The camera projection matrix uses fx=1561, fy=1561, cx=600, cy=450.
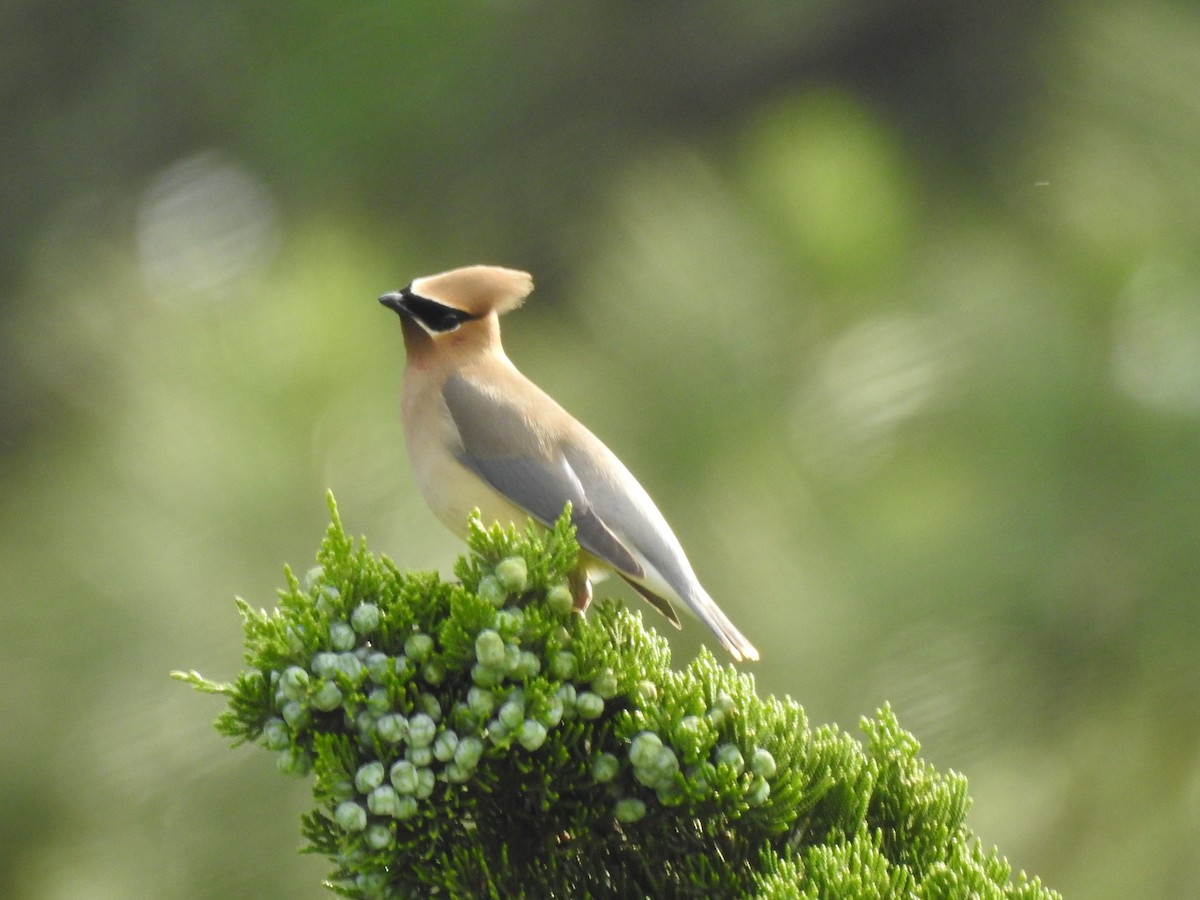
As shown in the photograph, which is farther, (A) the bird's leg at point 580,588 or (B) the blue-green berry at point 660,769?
(A) the bird's leg at point 580,588

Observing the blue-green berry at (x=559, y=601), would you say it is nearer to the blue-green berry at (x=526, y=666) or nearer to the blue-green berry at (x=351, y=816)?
the blue-green berry at (x=526, y=666)

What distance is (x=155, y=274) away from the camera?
3383mm

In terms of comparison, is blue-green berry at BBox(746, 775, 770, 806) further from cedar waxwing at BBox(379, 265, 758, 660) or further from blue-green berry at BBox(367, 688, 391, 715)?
cedar waxwing at BBox(379, 265, 758, 660)

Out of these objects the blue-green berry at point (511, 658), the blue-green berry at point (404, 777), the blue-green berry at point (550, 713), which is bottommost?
the blue-green berry at point (550, 713)

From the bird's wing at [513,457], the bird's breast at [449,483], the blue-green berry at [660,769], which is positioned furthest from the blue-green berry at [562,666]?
the bird's breast at [449,483]

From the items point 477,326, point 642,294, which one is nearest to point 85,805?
point 477,326

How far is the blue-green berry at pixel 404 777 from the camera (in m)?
1.48

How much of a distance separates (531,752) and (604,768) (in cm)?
7

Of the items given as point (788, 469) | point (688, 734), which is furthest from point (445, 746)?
point (788, 469)

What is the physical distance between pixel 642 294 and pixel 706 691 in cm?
138

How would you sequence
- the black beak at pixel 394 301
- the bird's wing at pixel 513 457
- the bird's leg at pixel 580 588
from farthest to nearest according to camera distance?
the black beak at pixel 394 301
the bird's wing at pixel 513 457
the bird's leg at pixel 580 588

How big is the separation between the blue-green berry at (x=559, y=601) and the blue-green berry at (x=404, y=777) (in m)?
0.23

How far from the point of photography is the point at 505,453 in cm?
247

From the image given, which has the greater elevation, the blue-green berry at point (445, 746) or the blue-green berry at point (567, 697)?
the blue-green berry at point (445, 746)
